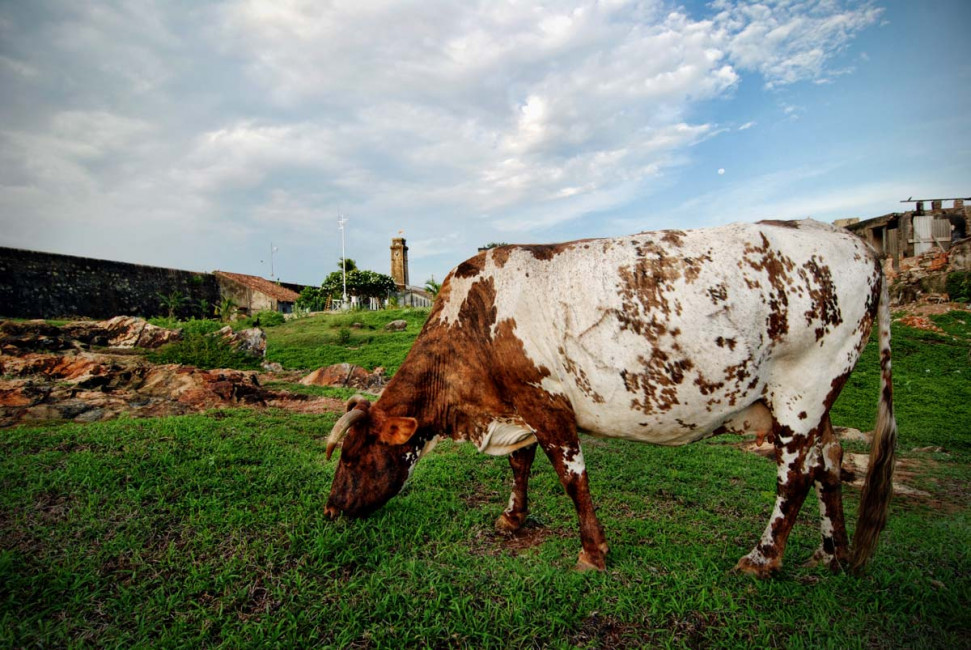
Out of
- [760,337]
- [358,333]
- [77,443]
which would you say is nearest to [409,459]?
[760,337]

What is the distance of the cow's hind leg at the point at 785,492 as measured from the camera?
365 centimetres

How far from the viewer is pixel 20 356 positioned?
28.3 ft

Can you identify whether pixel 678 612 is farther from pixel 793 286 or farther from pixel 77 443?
pixel 77 443

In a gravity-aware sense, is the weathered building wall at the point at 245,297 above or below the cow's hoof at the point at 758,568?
above

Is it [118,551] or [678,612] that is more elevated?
[118,551]

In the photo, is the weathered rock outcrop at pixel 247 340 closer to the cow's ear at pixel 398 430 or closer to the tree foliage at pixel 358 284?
the cow's ear at pixel 398 430

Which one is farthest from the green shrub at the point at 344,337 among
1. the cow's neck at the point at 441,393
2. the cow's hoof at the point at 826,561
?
the cow's hoof at the point at 826,561

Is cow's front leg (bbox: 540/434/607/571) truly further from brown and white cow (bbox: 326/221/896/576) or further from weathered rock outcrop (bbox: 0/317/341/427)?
weathered rock outcrop (bbox: 0/317/341/427)

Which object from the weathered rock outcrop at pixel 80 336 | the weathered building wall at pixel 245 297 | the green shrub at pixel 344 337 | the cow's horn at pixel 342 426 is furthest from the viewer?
the weathered building wall at pixel 245 297

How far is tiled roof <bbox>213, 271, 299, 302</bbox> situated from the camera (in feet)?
98.9

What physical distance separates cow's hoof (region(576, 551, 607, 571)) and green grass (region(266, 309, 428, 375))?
9.99 m

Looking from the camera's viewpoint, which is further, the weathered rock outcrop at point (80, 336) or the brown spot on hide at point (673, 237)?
the weathered rock outcrop at point (80, 336)

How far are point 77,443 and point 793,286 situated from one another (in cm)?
657

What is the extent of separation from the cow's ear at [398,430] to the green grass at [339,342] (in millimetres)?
9296
